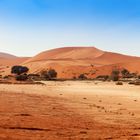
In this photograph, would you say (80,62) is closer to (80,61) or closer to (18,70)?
(80,61)

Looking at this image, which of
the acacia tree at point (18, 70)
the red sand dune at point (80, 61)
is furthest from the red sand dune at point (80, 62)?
the acacia tree at point (18, 70)

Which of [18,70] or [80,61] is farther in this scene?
[80,61]

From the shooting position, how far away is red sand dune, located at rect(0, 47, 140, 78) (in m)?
109

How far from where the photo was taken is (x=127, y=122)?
1609 centimetres

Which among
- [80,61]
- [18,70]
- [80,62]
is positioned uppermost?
[80,61]

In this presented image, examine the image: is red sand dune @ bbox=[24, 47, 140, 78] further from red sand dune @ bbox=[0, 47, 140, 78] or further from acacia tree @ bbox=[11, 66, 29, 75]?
acacia tree @ bbox=[11, 66, 29, 75]

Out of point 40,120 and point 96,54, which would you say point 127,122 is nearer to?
point 40,120

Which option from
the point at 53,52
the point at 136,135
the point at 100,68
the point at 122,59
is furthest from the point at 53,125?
the point at 53,52

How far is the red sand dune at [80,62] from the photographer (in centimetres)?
10912

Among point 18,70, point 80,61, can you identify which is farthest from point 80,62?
point 18,70

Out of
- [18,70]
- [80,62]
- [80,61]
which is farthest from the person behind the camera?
[80,61]

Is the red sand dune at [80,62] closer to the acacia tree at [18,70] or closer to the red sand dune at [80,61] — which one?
the red sand dune at [80,61]

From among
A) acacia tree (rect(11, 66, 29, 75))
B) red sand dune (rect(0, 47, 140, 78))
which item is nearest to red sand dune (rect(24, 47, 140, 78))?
red sand dune (rect(0, 47, 140, 78))

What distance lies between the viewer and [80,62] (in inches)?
5507
